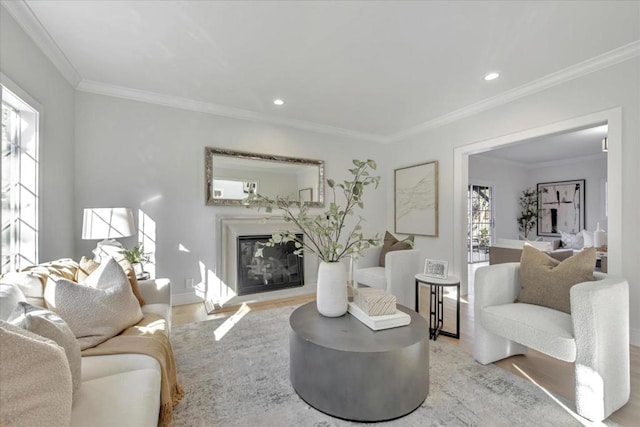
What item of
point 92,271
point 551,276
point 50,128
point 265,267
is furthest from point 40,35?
point 551,276

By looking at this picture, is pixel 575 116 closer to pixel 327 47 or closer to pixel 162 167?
pixel 327 47

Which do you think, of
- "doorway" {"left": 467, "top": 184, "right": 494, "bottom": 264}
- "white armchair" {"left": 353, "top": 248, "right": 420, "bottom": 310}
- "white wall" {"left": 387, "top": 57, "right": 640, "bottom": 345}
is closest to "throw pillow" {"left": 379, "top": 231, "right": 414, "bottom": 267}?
"white armchair" {"left": 353, "top": 248, "right": 420, "bottom": 310}

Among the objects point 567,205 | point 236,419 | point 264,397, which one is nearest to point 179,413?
point 236,419

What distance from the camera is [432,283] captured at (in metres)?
2.56

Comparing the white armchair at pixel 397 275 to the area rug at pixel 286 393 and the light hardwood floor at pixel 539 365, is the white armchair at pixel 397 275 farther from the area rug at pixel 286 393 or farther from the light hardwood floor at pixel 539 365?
the area rug at pixel 286 393

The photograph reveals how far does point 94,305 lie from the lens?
A: 5.09 ft

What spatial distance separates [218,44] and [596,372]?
3.29m

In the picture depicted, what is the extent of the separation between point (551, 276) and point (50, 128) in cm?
411

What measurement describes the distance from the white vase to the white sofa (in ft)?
3.16

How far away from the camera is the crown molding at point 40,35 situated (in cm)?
193

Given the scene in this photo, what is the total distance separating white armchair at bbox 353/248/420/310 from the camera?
318 cm

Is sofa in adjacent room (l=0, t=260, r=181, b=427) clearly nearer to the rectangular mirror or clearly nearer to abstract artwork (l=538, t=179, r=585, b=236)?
the rectangular mirror

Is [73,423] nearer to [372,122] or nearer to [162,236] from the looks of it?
[162,236]

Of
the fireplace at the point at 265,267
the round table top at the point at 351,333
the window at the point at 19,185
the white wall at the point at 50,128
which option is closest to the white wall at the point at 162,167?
the white wall at the point at 50,128
